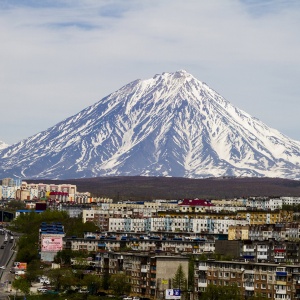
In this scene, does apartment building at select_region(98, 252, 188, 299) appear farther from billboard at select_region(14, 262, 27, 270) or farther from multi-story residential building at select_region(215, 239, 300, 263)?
billboard at select_region(14, 262, 27, 270)

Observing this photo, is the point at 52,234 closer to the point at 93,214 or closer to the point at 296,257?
the point at 296,257

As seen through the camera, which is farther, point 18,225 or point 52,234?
point 18,225

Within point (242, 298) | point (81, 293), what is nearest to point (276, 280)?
point (242, 298)

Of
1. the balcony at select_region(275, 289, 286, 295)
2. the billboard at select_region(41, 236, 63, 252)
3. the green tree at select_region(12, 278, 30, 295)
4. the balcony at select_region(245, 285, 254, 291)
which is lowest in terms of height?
the balcony at select_region(275, 289, 286, 295)

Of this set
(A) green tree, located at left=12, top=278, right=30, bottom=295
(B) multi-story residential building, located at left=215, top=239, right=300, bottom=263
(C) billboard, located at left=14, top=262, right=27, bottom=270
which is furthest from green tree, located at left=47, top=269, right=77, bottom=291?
(B) multi-story residential building, located at left=215, top=239, right=300, bottom=263

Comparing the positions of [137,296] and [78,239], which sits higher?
[78,239]

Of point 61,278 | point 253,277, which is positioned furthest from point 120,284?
point 253,277
